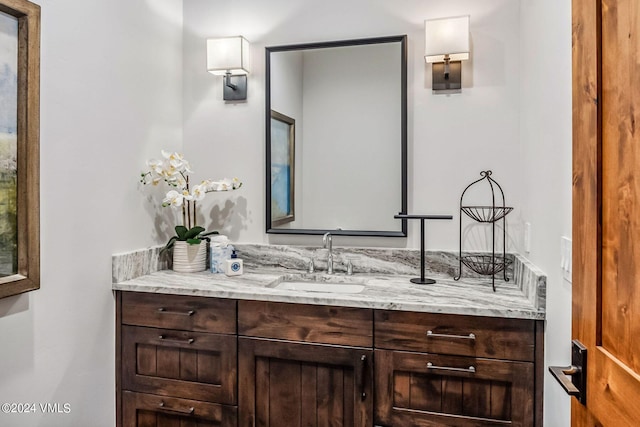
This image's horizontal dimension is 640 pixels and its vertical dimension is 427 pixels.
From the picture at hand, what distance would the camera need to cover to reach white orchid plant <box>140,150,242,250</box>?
2256 millimetres

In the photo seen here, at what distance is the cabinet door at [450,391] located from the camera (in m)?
1.63

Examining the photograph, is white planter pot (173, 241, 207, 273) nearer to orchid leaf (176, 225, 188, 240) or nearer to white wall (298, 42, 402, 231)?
orchid leaf (176, 225, 188, 240)

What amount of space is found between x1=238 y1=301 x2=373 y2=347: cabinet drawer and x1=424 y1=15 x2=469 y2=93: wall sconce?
118 centimetres

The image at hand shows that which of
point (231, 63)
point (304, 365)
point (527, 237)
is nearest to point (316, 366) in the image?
point (304, 365)

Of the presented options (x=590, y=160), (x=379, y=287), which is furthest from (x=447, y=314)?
(x=590, y=160)

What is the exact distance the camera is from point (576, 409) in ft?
3.36

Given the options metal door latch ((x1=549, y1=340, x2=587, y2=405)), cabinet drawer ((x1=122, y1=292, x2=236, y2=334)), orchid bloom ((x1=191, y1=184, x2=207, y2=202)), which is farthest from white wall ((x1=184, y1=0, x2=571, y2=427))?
cabinet drawer ((x1=122, y1=292, x2=236, y2=334))

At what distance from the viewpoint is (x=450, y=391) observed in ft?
5.55

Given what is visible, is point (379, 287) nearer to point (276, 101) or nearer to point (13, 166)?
point (276, 101)

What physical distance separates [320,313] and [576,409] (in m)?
0.97

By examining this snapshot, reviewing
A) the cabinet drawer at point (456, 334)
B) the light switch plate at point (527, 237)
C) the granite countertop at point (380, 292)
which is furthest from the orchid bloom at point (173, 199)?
the light switch plate at point (527, 237)

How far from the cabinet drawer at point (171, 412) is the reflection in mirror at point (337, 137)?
914 millimetres

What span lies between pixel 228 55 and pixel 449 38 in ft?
3.61

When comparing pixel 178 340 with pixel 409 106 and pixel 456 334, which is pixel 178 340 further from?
pixel 409 106
